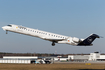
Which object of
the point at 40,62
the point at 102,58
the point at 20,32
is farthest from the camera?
the point at 102,58

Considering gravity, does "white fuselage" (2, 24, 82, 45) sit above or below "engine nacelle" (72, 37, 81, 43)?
above

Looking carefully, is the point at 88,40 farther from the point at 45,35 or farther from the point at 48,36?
the point at 45,35

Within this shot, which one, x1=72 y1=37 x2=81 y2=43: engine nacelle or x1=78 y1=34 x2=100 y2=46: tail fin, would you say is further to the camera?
x1=78 y1=34 x2=100 y2=46: tail fin

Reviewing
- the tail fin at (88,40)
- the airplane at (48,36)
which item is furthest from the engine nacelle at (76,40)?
the tail fin at (88,40)

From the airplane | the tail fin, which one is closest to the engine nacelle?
the airplane

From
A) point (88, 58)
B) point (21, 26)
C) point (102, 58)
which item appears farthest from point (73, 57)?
point (21, 26)

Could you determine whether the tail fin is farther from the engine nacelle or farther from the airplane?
the engine nacelle

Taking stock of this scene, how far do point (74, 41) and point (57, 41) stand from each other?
18.5ft

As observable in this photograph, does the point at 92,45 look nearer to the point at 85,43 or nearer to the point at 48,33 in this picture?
the point at 85,43

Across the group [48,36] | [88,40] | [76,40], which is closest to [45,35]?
[48,36]

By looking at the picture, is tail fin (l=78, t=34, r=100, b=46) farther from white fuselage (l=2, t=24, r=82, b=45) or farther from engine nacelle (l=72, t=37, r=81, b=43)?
white fuselage (l=2, t=24, r=82, b=45)

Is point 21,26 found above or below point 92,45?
above

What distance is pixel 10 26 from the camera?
6116 cm

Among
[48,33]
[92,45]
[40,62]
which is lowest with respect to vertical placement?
[40,62]
